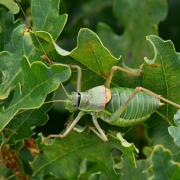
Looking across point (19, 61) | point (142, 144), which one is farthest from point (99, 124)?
point (142, 144)

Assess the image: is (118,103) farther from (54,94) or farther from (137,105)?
(54,94)

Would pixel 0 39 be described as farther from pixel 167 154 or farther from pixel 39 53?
pixel 167 154

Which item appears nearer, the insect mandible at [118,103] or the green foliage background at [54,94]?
the green foliage background at [54,94]

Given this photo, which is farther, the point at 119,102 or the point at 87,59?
the point at 119,102

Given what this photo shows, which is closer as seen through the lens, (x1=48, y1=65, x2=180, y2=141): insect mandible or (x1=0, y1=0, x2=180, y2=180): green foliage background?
(x1=0, y1=0, x2=180, y2=180): green foliage background

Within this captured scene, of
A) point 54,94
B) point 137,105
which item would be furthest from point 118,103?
point 54,94

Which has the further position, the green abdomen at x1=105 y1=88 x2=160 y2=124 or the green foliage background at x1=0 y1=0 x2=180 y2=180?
the green abdomen at x1=105 y1=88 x2=160 y2=124
